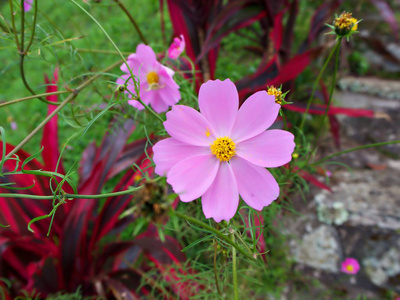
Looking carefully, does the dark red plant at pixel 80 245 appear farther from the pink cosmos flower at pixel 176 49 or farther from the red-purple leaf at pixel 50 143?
the pink cosmos flower at pixel 176 49

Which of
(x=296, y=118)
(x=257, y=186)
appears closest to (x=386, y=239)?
(x=296, y=118)

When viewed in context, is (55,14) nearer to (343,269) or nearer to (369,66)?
(369,66)

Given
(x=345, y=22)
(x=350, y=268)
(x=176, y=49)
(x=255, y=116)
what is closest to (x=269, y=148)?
(x=255, y=116)

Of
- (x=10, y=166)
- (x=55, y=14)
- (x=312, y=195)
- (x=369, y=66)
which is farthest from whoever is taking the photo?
(x=55, y=14)

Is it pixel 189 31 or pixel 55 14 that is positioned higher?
pixel 55 14

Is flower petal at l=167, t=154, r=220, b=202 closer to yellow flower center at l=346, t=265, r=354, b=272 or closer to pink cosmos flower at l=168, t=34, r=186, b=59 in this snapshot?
pink cosmos flower at l=168, t=34, r=186, b=59

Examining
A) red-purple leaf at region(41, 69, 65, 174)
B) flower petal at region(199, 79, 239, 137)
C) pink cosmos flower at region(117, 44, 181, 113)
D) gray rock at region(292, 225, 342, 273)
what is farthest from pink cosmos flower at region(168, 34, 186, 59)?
gray rock at region(292, 225, 342, 273)

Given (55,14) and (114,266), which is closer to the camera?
(114,266)
